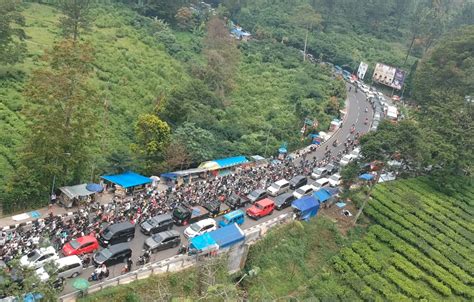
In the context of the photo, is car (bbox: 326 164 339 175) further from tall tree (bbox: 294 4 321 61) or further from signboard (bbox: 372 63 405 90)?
tall tree (bbox: 294 4 321 61)

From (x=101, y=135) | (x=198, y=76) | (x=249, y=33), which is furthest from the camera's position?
(x=249, y=33)

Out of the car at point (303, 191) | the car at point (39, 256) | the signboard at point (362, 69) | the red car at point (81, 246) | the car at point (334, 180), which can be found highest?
the signboard at point (362, 69)

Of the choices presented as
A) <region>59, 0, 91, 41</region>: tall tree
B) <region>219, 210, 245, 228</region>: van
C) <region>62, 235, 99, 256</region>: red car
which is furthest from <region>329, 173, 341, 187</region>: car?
<region>59, 0, 91, 41</region>: tall tree

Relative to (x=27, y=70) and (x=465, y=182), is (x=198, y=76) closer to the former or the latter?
(x=27, y=70)

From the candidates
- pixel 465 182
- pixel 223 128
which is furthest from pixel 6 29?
pixel 465 182

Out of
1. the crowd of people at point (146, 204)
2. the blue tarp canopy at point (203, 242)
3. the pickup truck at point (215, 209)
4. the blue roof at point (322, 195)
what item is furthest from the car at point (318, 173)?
the blue tarp canopy at point (203, 242)

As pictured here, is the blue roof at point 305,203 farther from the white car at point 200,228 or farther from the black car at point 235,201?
the white car at point 200,228
